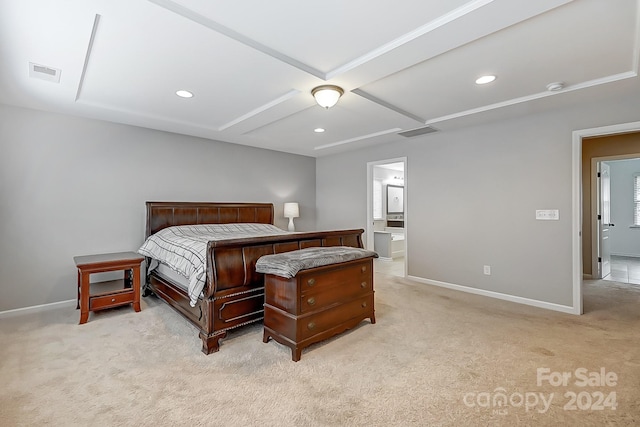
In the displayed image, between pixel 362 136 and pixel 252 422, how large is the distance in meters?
4.20

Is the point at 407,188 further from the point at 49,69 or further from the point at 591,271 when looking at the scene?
the point at 49,69

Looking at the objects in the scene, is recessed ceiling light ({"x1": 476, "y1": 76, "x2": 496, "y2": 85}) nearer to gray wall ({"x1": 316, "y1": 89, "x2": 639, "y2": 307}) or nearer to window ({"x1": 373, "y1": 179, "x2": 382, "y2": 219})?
gray wall ({"x1": 316, "y1": 89, "x2": 639, "y2": 307})

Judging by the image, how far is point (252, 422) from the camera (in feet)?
5.40

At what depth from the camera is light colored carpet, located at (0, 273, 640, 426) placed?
171cm

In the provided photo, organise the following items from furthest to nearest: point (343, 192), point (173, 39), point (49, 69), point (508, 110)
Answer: point (343, 192), point (508, 110), point (49, 69), point (173, 39)

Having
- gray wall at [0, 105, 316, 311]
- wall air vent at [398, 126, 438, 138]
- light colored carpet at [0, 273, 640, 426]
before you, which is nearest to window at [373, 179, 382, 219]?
wall air vent at [398, 126, 438, 138]

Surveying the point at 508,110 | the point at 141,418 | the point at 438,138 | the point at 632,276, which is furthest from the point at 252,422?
the point at 632,276

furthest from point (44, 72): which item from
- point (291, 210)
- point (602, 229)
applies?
point (602, 229)

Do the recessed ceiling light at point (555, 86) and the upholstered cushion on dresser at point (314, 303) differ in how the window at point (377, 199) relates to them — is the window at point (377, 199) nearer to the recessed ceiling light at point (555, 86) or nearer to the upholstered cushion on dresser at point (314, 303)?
the recessed ceiling light at point (555, 86)

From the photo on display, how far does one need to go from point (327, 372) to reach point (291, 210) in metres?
3.90

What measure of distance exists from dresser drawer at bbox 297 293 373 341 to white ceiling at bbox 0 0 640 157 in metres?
2.09

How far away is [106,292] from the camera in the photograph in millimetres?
3289

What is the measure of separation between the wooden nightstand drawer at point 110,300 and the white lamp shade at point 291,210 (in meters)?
2.99

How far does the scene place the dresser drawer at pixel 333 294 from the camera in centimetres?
242
